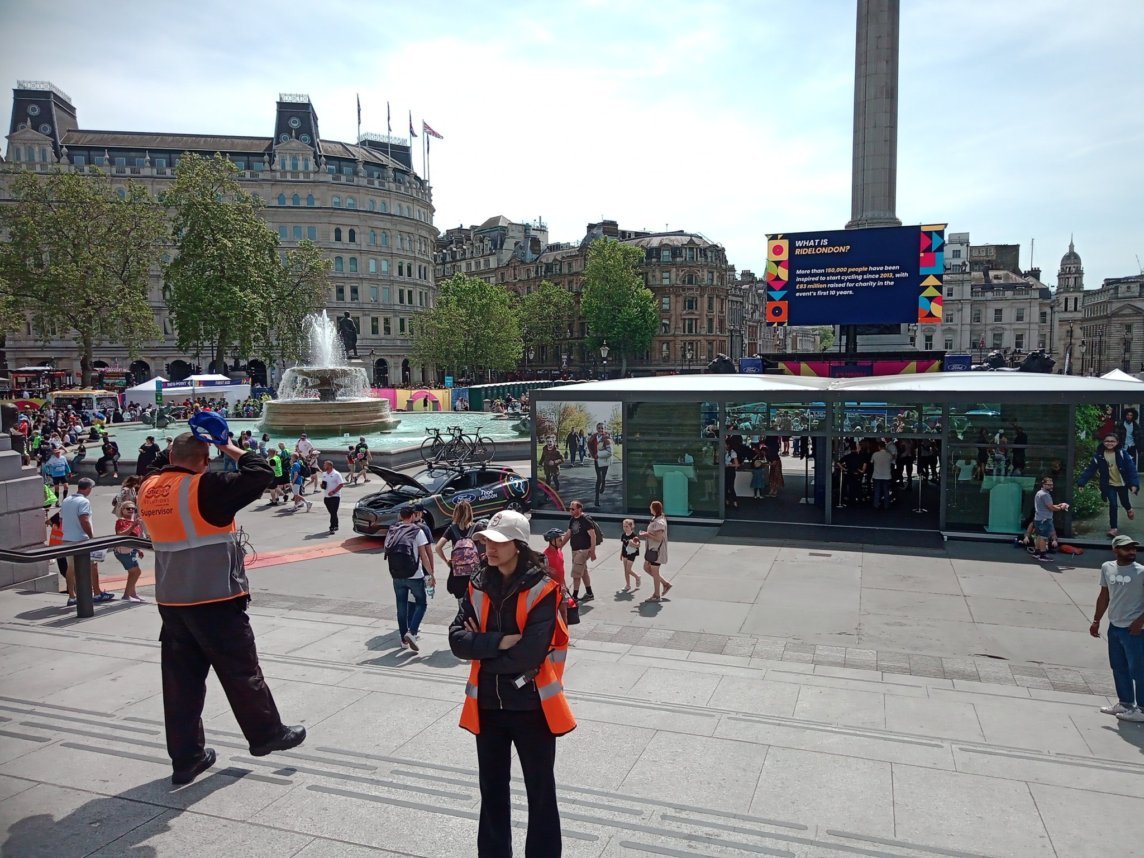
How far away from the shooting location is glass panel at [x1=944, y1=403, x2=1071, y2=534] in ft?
48.1

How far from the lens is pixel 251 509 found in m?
20.6

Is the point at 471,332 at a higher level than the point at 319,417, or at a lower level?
higher

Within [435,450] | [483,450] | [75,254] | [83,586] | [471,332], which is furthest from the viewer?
[471,332]

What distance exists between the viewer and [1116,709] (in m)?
7.21

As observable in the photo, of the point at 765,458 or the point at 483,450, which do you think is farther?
the point at 483,450

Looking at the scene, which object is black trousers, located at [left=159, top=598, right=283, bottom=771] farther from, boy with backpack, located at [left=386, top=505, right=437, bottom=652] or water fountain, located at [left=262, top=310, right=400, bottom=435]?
water fountain, located at [left=262, top=310, right=400, bottom=435]

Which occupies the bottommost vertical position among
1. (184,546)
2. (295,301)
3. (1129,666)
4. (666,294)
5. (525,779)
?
(1129,666)

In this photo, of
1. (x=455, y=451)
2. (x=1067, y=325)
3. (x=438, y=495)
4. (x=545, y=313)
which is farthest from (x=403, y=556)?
(x=1067, y=325)

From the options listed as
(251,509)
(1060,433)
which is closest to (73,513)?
(251,509)

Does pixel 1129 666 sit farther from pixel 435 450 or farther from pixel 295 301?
pixel 295 301

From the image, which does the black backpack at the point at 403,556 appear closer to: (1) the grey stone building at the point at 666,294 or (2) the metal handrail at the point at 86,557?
(2) the metal handrail at the point at 86,557

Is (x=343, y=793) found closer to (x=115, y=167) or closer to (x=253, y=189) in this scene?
(x=253, y=189)

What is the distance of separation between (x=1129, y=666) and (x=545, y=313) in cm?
9181

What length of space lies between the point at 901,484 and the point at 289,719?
54.1ft
